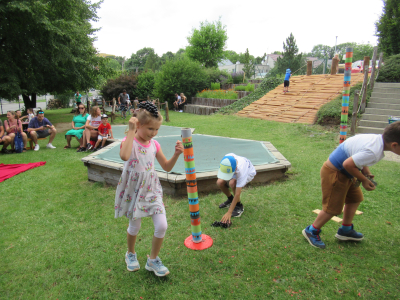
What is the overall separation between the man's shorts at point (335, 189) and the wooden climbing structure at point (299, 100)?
28.8ft

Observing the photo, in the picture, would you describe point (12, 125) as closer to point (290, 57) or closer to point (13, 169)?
point (13, 169)

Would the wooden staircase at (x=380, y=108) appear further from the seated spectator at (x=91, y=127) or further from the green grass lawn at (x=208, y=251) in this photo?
the seated spectator at (x=91, y=127)

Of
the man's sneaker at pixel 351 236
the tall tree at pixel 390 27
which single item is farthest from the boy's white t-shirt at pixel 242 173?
the tall tree at pixel 390 27

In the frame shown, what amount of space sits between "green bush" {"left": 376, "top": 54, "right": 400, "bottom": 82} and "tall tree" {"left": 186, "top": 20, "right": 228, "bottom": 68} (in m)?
25.9

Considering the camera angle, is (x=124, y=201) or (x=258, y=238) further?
(x=258, y=238)

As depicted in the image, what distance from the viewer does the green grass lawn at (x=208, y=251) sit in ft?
7.22

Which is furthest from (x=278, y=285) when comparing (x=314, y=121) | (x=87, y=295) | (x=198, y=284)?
(x=314, y=121)

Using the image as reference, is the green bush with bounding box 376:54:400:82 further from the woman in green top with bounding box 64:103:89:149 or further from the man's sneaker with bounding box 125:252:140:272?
the man's sneaker with bounding box 125:252:140:272

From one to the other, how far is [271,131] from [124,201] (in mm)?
8644

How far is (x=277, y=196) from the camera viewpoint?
399 centimetres

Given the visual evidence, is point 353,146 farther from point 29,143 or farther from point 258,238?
point 29,143

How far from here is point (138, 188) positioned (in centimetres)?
219

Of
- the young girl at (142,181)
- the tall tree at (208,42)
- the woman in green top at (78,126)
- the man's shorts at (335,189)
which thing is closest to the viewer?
the young girl at (142,181)

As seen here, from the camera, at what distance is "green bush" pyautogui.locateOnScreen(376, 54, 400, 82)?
11.9m
